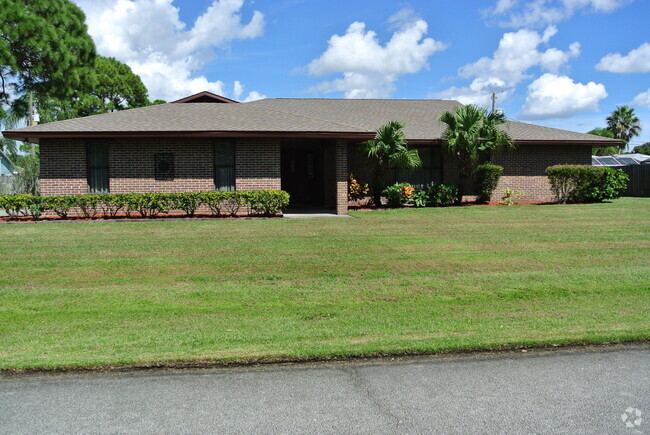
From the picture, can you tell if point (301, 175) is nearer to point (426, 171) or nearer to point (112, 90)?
point (426, 171)

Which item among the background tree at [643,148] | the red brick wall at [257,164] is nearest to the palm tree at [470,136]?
the red brick wall at [257,164]

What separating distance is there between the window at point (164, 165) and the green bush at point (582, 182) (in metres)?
13.9

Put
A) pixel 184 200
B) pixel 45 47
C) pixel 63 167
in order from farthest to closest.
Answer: pixel 45 47 < pixel 63 167 < pixel 184 200

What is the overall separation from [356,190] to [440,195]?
10.3 ft

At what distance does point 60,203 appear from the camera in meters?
16.3

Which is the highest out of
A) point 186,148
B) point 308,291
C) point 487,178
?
point 186,148

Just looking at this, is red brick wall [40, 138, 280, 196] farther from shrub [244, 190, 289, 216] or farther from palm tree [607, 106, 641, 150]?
palm tree [607, 106, 641, 150]

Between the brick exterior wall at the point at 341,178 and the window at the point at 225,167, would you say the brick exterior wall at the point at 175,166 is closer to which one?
the brick exterior wall at the point at 341,178

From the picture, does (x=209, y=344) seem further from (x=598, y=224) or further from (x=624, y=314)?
(x=598, y=224)

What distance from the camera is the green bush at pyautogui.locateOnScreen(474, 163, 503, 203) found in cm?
2138

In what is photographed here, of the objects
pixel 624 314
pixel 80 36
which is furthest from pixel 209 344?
pixel 80 36

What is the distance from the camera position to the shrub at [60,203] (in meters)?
16.2

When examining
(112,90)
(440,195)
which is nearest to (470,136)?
(440,195)

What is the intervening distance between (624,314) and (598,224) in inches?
340
